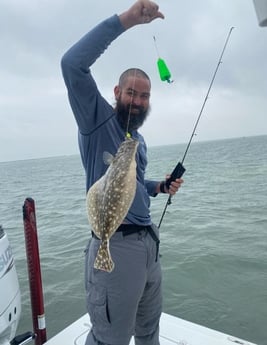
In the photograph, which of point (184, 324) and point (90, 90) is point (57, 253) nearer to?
point (184, 324)

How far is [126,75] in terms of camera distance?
2.46 m

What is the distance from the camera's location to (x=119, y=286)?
233 centimetres

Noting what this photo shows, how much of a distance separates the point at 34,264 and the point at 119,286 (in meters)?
1.41

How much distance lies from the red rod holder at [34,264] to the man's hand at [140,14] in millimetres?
2030

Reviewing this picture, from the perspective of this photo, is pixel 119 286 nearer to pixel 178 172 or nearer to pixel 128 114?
pixel 178 172

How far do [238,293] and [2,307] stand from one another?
4.55 m

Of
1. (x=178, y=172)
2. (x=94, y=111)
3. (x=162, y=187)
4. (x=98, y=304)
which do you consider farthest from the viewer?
(x=162, y=187)

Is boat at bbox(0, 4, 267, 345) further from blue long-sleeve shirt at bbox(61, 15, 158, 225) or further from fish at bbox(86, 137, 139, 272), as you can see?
fish at bbox(86, 137, 139, 272)

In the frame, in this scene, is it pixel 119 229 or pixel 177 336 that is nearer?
pixel 119 229

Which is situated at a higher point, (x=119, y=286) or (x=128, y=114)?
(x=128, y=114)

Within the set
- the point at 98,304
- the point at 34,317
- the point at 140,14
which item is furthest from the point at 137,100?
the point at 34,317

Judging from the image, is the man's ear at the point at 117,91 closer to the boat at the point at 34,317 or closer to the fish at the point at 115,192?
the fish at the point at 115,192

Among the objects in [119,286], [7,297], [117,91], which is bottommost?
[7,297]

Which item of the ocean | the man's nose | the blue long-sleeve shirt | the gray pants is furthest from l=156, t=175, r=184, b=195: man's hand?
the ocean
